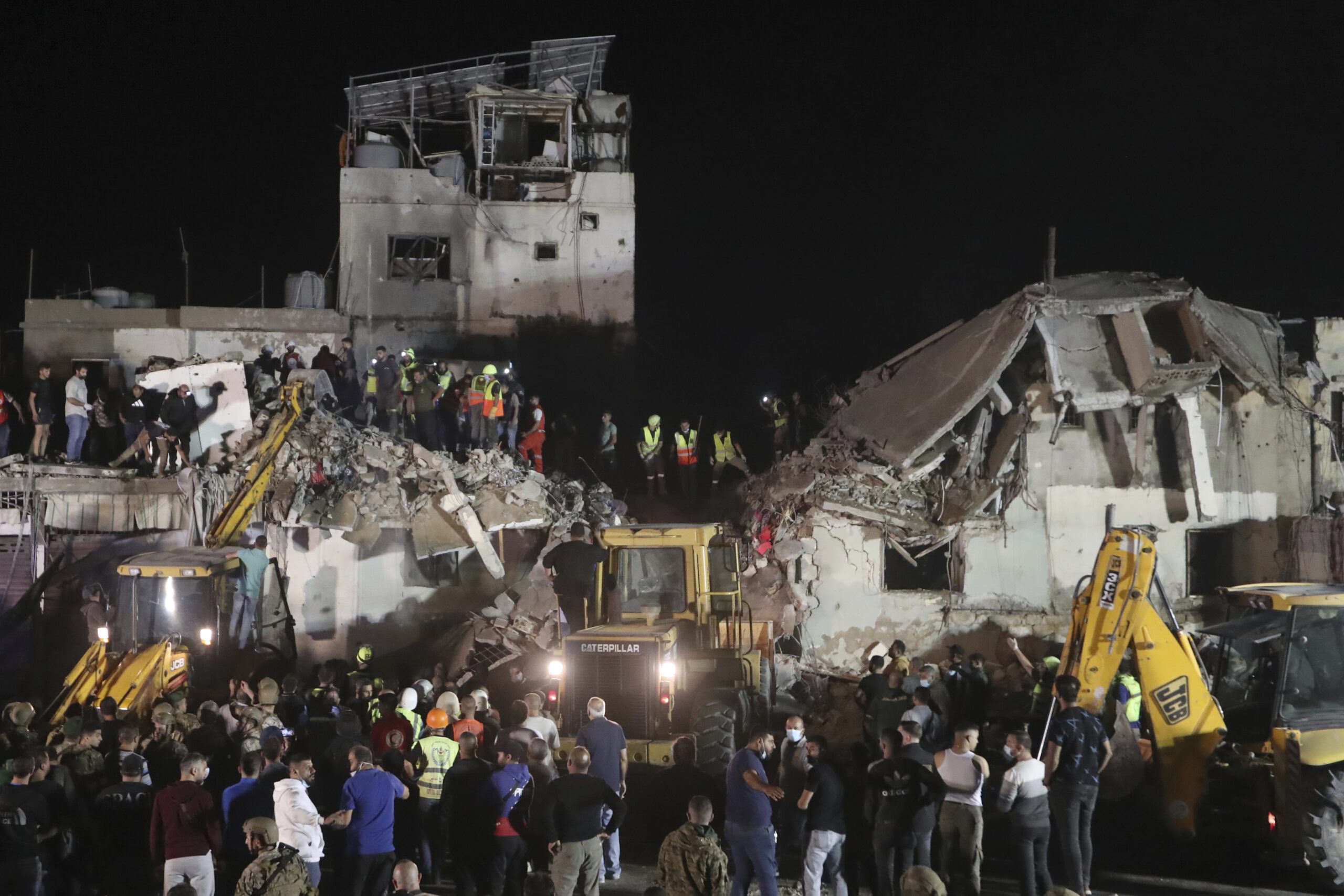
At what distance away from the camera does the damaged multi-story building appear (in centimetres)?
1634

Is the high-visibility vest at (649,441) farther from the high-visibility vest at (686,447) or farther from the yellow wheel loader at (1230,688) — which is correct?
the yellow wheel loader at (1230,688)

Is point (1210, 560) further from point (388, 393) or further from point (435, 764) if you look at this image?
point (388, 393)

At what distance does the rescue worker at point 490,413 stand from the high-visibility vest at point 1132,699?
1123 cm

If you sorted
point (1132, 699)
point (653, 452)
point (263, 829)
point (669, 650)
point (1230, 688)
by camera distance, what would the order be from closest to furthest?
point (263, 829), point (1230, 688), point (1132, 699), point (669, 650), point (653, 452)

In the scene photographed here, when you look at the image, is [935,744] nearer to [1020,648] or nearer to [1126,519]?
[1020,648]

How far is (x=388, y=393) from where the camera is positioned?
1919 centimetres

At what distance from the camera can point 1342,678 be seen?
9242mm

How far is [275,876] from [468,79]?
72.4ft

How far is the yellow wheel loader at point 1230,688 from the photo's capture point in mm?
8883

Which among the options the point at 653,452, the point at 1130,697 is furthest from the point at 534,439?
the point at 1130,697

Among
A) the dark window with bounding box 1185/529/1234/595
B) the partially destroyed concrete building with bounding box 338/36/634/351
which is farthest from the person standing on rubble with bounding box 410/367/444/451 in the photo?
the dark window with bounding box 1185/529/1234/595

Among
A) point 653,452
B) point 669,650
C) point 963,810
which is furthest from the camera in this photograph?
point 653,452

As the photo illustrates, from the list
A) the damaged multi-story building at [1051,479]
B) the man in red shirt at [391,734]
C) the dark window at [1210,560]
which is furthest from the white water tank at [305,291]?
the dark window at [1210,560]

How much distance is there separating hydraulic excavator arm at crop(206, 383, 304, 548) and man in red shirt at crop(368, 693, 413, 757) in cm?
695
